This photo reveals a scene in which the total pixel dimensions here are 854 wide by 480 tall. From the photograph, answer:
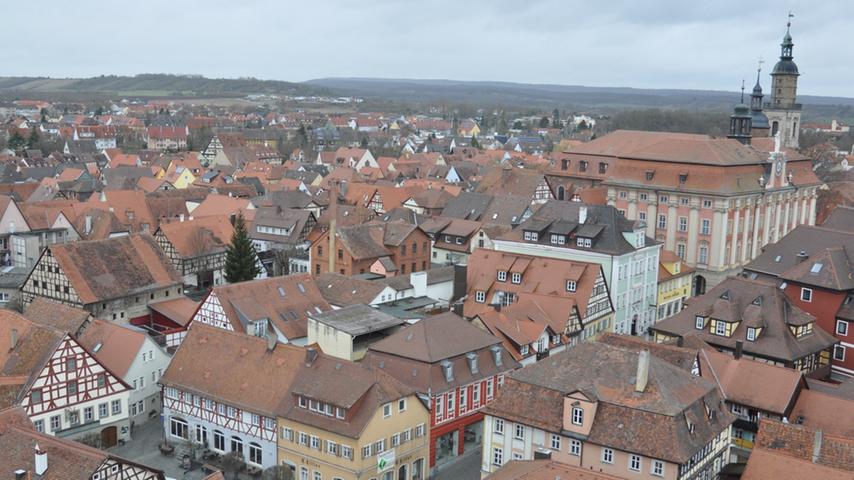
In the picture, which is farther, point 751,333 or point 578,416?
point 751,333

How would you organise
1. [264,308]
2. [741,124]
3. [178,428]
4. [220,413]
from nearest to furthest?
[220,413] < [178,428] < [264,308] < [741,124]

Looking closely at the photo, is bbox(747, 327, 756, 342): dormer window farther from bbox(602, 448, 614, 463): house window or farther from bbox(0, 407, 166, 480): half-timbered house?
bbox(0, 407, 166, 480): half-timbered house

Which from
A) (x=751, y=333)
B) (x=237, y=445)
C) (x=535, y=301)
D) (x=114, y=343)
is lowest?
(x=237, y=445)

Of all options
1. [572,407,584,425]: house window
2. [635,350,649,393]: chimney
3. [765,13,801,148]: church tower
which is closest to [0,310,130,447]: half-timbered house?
[572,407,584,425]: house window

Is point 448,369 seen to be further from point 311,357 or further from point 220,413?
point 220,413

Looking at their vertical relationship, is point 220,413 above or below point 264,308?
below

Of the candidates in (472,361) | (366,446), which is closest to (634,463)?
(366,446)

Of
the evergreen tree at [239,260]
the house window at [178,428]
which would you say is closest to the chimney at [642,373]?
the house window at [178,428]
